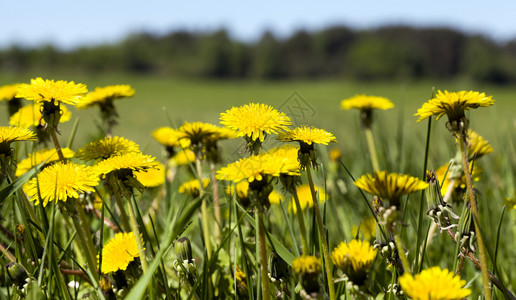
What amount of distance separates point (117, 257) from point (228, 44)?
45.6m

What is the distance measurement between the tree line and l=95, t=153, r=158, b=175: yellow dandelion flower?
128ft

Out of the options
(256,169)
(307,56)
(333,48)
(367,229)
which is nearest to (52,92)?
(256,169)

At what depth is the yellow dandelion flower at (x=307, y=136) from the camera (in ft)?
1.93

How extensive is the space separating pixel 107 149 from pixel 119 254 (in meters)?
0.16

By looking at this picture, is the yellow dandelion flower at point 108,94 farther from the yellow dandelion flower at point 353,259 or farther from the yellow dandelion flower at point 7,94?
the yellow dandelion flower at point 353,259

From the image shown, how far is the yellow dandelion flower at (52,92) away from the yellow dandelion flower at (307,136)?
0.31 meters

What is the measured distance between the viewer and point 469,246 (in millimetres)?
626

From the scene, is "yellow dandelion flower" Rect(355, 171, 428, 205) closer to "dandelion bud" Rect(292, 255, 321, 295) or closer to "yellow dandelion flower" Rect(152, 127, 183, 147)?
"dandelion bud" Rect(292, 255, 321, 295)

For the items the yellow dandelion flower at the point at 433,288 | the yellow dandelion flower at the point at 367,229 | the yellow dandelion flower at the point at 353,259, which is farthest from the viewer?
the yellow dandelion flower at the point at 367,229

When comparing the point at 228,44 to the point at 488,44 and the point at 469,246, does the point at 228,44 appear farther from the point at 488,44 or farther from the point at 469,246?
the point at 469,246

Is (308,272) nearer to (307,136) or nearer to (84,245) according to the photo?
(307,136)

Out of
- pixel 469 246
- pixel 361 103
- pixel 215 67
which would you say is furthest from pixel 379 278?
pixel 215 67

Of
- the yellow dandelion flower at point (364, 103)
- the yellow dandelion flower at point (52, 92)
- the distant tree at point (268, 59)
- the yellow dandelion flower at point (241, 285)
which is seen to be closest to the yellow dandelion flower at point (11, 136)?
the yellow dandelion flower at point (52, 92)

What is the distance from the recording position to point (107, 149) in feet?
2.36
